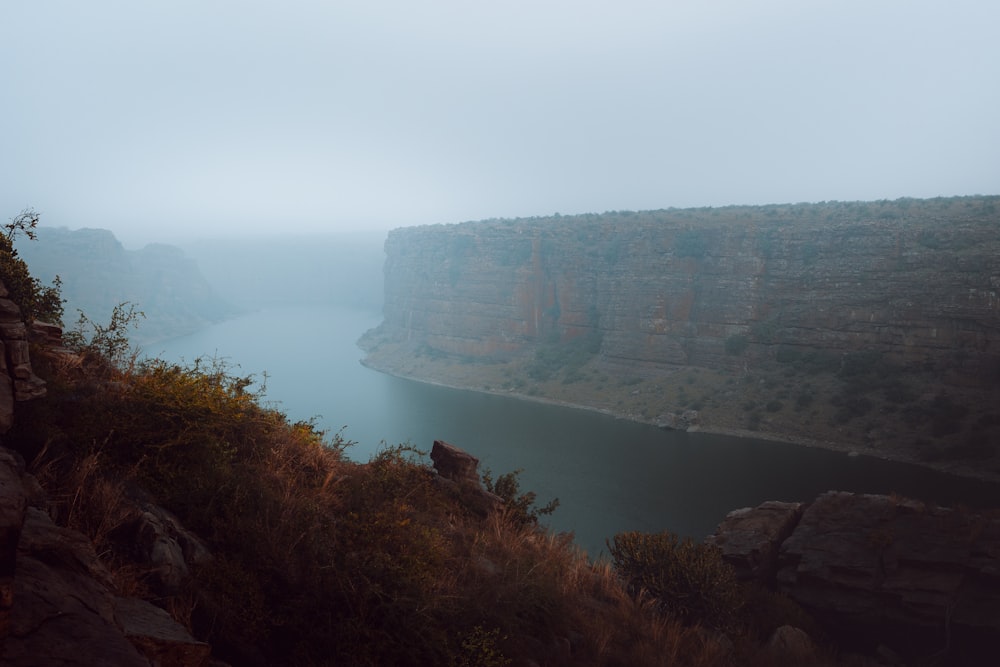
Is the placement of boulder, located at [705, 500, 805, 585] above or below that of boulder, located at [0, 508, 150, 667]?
below

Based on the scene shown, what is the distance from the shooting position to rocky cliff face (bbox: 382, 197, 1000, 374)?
38031mm

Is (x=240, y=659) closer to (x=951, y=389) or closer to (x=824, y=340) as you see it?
(x=951, y=389)

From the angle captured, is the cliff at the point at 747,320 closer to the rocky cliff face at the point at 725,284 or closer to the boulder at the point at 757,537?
the rocky cliff face at the point at 725,284

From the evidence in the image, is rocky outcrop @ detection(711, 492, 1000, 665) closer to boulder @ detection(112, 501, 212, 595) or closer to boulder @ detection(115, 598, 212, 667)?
boulder @ detection(112, 501, 212, 595)

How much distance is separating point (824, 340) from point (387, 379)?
1525 inches

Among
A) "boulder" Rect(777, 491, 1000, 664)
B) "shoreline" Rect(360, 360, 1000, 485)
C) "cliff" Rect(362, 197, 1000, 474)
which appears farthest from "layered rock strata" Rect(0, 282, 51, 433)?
"cliff" Rect(362, 197, 1000, 474)

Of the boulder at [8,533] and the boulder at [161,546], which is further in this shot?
the boulder at [161,546]

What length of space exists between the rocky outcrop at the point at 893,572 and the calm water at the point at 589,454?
6.86 metres

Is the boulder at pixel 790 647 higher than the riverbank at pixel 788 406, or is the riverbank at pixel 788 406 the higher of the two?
the boulder at pixel 790 647

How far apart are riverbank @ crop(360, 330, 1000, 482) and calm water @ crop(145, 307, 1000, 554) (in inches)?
60.0

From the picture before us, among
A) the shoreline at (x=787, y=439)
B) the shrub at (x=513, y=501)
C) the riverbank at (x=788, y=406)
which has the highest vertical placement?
the shrub at (x=513, y=501)

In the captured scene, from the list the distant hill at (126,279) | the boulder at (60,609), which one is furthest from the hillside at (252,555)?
the distant hill at (126,279)

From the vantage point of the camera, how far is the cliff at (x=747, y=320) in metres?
35.5

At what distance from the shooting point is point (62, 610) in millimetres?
2334
